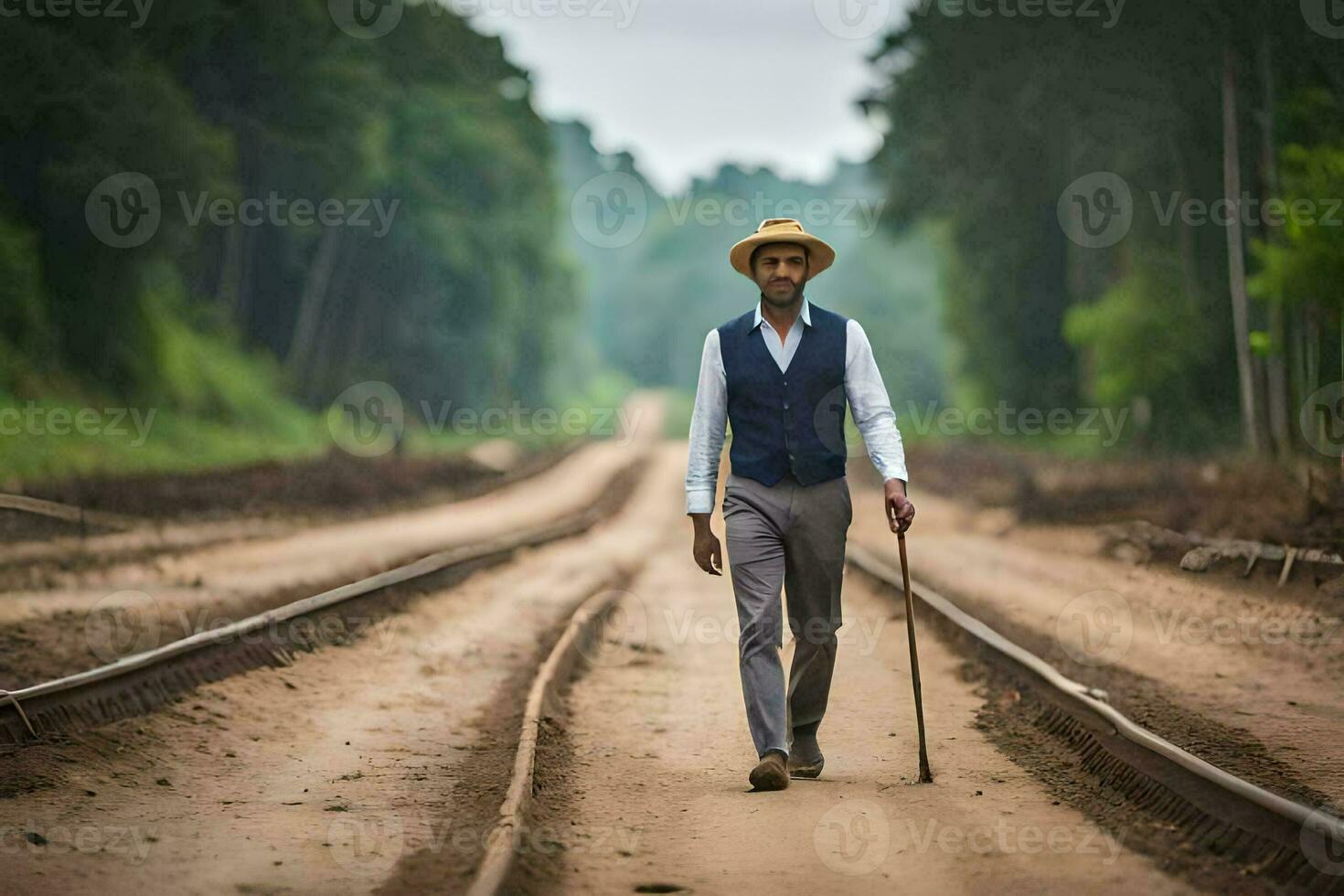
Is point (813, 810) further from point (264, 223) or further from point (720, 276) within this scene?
point (720, 276)

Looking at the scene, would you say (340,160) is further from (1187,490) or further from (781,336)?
(781,336)

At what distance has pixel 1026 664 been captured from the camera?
27.5ft

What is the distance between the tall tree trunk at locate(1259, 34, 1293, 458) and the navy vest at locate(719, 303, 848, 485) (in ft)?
60.2

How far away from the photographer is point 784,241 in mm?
6062

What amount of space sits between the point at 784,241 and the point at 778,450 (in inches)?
37.5

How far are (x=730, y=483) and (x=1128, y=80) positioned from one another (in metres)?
26.3

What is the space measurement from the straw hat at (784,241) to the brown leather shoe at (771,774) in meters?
2.15


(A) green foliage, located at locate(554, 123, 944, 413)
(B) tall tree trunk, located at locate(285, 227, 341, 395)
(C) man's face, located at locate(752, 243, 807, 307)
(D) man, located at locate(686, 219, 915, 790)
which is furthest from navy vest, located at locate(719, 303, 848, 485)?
(B) tall tree trunk, located at locate(285, 227, 341, 395)

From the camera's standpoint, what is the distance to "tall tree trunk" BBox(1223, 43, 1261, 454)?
78.8 ft

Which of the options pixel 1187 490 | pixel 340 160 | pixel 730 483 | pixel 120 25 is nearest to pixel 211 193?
pixel 120 25

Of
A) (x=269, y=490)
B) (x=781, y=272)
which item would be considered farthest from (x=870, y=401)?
(x=269, y=490)

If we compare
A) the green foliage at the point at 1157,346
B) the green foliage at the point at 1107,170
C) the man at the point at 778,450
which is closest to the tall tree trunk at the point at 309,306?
the green foliage at the point at 1107,170

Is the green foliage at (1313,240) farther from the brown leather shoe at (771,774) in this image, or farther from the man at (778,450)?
the brown leather shoe at (771,774)

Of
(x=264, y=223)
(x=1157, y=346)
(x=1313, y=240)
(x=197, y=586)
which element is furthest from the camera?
(x=264, y=223)
